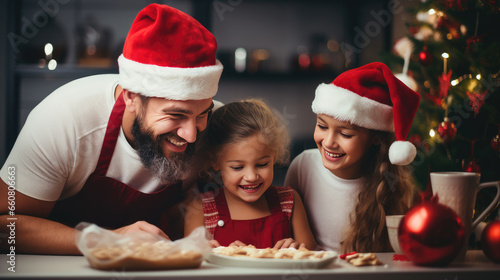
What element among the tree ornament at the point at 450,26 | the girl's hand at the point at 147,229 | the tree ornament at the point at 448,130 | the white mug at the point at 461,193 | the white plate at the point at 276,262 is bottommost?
the white plate at the point at 276,262

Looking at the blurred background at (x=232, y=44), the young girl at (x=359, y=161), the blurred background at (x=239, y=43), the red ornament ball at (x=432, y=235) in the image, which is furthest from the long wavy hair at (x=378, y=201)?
the blurred background at (x=232, y=44)

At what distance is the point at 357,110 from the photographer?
1424 mm

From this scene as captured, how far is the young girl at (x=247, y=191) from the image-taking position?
4.91ft

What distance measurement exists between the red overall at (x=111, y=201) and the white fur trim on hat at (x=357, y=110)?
56 centimetres

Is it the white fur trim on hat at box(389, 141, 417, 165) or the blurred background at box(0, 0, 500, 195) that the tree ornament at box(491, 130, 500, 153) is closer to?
the white fur trim on hat at box(389, 141, 417, 165)

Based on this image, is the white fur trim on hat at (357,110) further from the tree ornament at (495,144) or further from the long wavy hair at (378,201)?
the tree ornament at (495,144)

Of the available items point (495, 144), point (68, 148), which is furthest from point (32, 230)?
point (495, 144)

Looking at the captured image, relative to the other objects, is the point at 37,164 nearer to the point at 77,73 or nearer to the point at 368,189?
the point at 368,189

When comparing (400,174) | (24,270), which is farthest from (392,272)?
(24,270)

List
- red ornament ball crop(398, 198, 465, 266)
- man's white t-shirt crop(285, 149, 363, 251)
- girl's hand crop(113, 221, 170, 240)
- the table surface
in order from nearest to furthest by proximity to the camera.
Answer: the table surface < red ornament ball crop(398, 198, 465, 266) < girl's hand crop(113, 221, 170, 240) < man's white t-shirt crop(285, 149, 363, 251)

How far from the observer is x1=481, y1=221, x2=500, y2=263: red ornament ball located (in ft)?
3.65

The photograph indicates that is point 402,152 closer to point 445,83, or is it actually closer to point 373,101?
point 373,101

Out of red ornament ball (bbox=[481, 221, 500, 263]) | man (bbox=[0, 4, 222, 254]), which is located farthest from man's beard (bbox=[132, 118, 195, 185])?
red ornament ball (bbox=[481, 221, 500, 263])

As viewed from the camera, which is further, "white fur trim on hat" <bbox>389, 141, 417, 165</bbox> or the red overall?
the red overall
